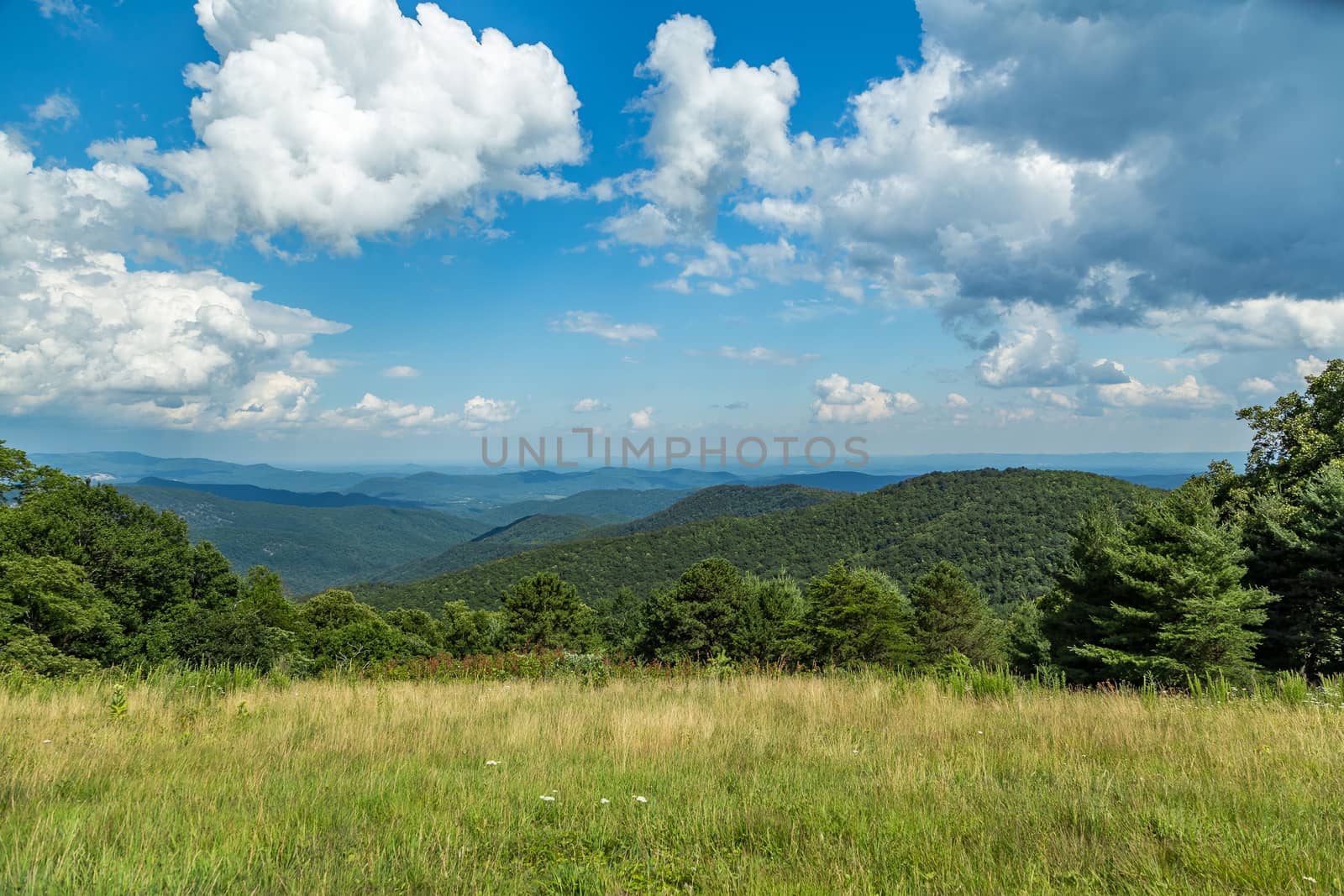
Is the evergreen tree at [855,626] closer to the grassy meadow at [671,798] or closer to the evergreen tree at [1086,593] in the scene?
the evergreen tree at [1086,593]

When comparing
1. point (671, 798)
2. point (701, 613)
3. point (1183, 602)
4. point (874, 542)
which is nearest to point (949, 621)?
point (701, 613)

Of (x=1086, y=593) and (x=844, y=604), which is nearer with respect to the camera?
(x=1086, y=593)

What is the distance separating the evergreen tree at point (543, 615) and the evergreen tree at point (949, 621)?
939 inches

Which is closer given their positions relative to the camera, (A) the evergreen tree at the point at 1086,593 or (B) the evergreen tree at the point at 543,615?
(A) the evergreen tree at the point at 1086,593

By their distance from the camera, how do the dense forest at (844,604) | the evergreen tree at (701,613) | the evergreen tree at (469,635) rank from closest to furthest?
1. the dense forest at (844,604)
2. the evergreen tree at (701,613)
3. the evergreen tree at (469,635)

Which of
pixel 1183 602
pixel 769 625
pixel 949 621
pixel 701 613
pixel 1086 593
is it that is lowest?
pixel 769 625

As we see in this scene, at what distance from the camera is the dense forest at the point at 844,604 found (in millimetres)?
16641

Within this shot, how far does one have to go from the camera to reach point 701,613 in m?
43.9

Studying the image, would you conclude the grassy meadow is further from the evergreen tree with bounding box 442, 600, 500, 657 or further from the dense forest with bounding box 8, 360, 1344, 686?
the evergreen tree with bounding box 442, 600, 500, 657

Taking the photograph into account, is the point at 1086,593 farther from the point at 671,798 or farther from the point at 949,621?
the point at 671,798

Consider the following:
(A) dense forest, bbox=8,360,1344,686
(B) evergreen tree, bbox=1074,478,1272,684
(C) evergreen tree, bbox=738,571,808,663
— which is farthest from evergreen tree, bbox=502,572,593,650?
(B) evergreen tree, bbox=1074,478,1272,684

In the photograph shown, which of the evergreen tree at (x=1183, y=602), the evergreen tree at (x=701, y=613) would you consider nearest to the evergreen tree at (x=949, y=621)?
the evergreen tree at (x=701, y=613)

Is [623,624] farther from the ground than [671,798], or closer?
closer

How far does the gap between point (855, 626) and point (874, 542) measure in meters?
112
